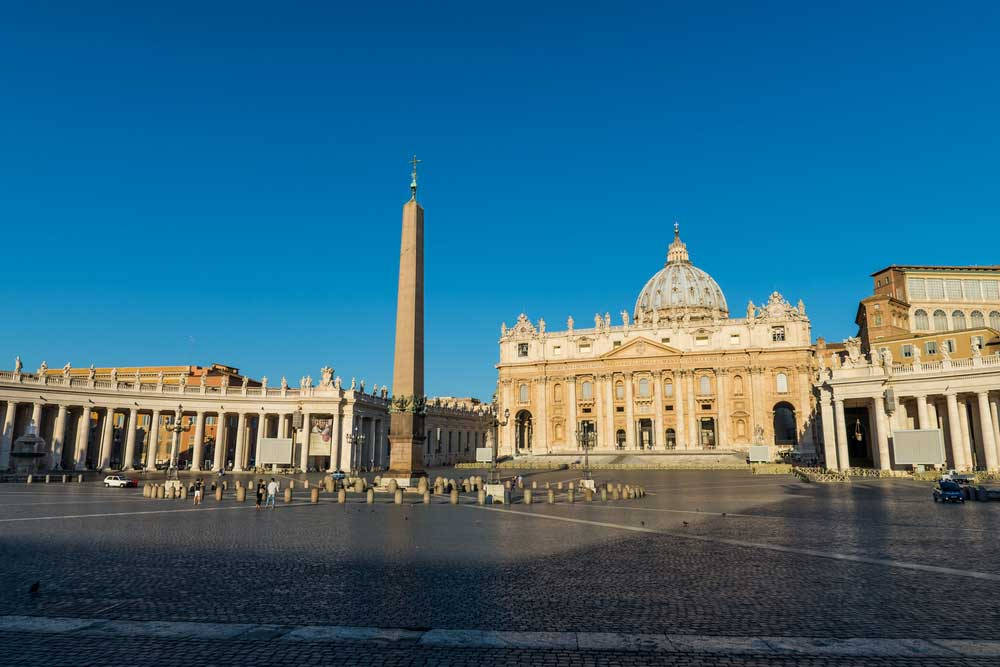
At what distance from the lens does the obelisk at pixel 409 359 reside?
1083 inches

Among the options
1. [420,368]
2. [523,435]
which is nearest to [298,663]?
[420,368]

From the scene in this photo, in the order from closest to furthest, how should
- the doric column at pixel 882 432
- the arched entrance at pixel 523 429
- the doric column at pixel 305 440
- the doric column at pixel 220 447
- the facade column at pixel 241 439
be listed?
the doric column at pixel 882 432 < the doric column at pixel 220 447 < the doric column at pixel 305 440 < the facade column at pixel 241 439 < the arched entrance at pixel 523 429

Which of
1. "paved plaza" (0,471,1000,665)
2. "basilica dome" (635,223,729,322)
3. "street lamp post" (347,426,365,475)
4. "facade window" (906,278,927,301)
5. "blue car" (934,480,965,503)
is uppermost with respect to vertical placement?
"basilica dome" (635,223,729,322)

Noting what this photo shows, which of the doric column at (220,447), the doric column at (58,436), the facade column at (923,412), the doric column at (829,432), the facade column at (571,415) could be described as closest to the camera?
the facade column at (923,412)

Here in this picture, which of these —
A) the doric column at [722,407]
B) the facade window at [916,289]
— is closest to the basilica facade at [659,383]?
the doric column at [722,407]

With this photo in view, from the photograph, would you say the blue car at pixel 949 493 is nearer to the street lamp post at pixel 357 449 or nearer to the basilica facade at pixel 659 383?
the street lamp post at pixel 357 449

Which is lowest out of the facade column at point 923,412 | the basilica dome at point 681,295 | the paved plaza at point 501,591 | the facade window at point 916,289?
the paved plaza at point 501,591

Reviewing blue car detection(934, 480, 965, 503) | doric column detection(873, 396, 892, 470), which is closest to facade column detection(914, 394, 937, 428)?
doric column detection(873, 396, 892, 470)

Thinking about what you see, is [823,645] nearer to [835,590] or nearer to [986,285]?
[835,590]

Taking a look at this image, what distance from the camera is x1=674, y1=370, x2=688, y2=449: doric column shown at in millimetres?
78688

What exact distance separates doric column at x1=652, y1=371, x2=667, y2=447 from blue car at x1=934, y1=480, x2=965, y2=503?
5537cm

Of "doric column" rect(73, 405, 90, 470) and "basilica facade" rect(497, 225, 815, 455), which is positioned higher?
"basilica facade" rect(497, 225, 815, 455)

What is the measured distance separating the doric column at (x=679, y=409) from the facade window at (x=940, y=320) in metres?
27.1

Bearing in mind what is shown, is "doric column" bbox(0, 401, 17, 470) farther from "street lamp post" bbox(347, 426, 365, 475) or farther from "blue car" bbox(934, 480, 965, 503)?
"blue car" bbox(934, 480, 965, 503)
